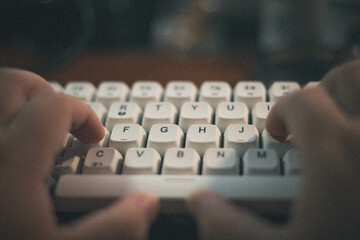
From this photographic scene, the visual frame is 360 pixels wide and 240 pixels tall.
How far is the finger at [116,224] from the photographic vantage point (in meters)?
0.29

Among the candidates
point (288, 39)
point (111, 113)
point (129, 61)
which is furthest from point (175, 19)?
point (111, 113)

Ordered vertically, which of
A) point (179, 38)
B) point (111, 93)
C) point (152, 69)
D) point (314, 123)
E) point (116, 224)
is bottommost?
point (116, 224)

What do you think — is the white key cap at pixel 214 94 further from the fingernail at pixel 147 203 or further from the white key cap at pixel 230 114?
the fingernail at pixel 147 203

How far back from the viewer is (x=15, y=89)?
408 millimetres

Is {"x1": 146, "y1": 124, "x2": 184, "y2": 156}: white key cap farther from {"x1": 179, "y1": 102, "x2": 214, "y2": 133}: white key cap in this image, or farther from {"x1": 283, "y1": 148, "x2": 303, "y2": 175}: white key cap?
{"x1": 283, "y1": 148, "x2": 303, "y2": 175}: white key cap

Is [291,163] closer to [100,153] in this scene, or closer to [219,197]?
[219,197]

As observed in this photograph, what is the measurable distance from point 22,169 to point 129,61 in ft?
1.37

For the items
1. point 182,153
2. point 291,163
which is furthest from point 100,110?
point 291,163

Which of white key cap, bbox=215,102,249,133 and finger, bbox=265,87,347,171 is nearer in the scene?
finger, bbox=265,87,347,171

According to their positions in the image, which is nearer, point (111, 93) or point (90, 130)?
point (90, 130)

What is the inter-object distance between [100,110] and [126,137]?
79 millimetres

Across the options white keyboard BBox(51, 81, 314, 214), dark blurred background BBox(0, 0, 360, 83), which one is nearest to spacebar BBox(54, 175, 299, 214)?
white keyboard BBox(51, 81, 314, 214)

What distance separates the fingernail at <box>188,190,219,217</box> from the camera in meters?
0.31

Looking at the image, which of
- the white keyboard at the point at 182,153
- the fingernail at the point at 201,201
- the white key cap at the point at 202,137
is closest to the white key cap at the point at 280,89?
the white keyboard at the point at 182,153
